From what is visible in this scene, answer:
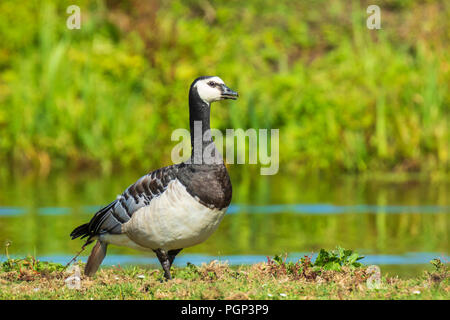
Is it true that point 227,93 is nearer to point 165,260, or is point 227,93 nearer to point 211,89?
point 211,89

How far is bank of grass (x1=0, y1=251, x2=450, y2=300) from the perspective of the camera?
8.09 m

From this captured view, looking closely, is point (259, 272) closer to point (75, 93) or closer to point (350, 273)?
point (350, 273)

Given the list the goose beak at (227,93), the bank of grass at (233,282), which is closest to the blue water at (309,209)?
the bank of grass at (233,282)

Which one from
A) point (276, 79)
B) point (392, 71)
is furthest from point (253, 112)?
point (392, 71)

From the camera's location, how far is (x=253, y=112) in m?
20.4

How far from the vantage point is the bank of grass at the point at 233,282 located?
809cm

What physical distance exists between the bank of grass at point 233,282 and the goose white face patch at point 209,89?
1948 mm

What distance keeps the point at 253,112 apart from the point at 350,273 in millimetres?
11586

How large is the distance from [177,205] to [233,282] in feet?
3.37

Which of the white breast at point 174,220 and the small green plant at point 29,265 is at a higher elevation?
the white breast at point 174,220

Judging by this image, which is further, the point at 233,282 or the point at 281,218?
the point at 281,218

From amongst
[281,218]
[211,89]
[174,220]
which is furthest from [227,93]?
[281,218]

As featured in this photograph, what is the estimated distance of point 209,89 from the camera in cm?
932

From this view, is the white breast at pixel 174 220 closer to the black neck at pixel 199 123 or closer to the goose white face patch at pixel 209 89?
the black neck at pixel 199 123
